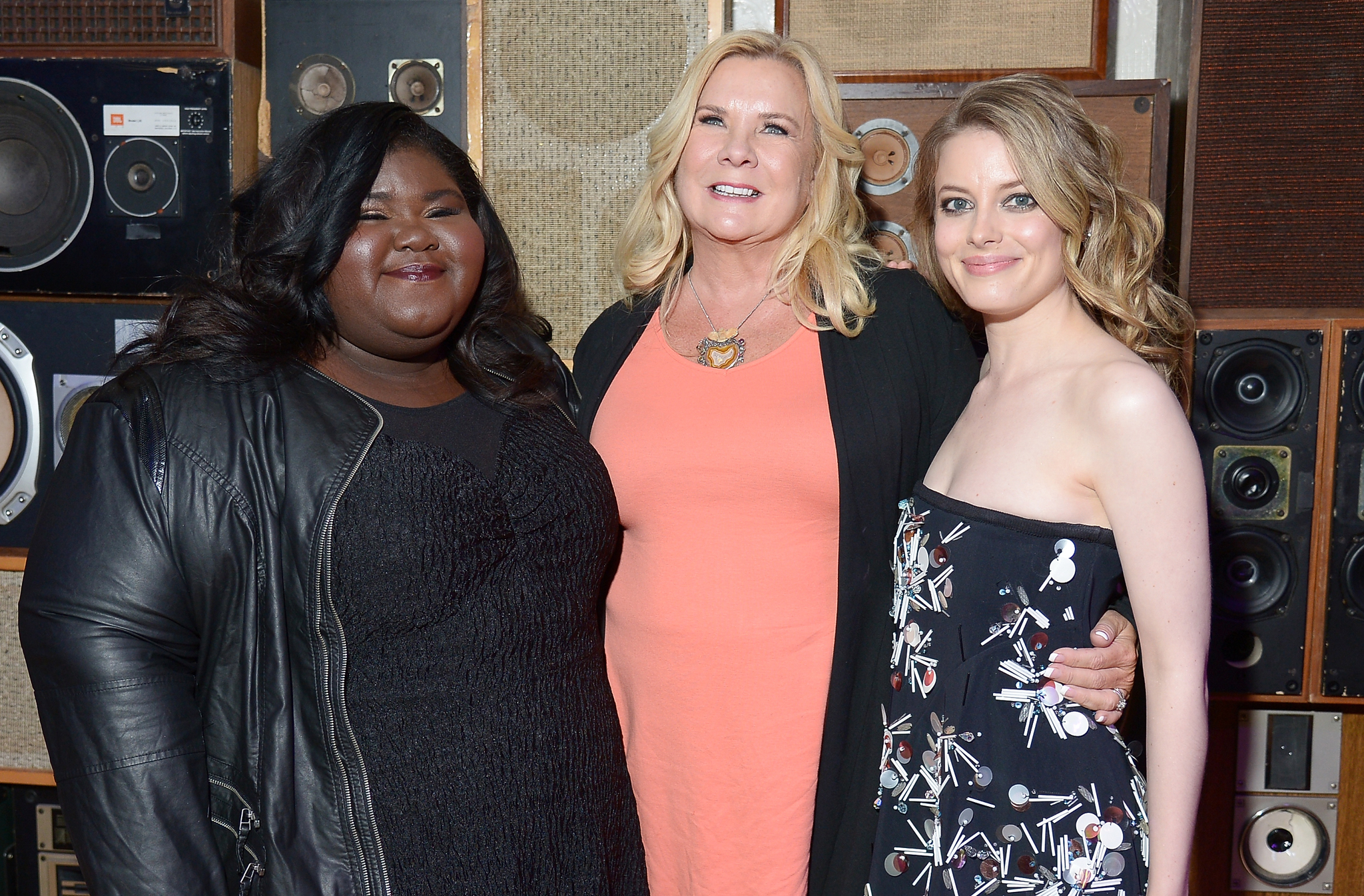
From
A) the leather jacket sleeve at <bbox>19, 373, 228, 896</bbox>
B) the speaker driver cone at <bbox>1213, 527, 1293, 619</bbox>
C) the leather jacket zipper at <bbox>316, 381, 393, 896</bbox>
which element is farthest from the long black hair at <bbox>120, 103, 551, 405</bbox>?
the speaker driver cone at <bbox>1213, 527, 1293, 619</bbox>

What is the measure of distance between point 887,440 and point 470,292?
2.17 ft

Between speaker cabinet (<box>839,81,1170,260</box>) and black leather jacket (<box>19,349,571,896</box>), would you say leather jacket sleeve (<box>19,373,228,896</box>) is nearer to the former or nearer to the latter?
black leather jacket (<box>19,349,571,896</box>)

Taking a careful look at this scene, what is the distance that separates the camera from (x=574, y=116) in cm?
198

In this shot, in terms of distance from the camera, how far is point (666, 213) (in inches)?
71.6

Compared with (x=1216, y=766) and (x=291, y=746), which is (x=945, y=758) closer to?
(x=291, y=746)

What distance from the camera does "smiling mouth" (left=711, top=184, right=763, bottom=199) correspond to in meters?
1.62

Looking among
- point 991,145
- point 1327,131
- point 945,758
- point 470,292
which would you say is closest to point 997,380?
point 991,145

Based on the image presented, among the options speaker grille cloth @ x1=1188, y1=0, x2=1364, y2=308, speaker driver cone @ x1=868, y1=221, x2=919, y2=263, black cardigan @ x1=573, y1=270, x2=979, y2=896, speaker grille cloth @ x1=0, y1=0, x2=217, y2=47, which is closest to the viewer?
black cardigan @ x1=573, y1=270, x2=979, y2=896

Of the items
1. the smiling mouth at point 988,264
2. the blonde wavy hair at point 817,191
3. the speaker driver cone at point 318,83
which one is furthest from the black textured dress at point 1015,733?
the speaker driver cone at point 318,83

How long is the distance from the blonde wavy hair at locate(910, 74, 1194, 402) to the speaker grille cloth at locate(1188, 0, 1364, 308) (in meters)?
0.47

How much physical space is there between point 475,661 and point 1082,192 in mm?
1024

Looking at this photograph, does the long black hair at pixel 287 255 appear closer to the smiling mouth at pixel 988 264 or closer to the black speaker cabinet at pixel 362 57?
the black speaker cabinet at pixel 362 57

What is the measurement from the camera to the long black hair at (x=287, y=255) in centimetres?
128

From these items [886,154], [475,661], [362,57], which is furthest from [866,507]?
[362,57]
